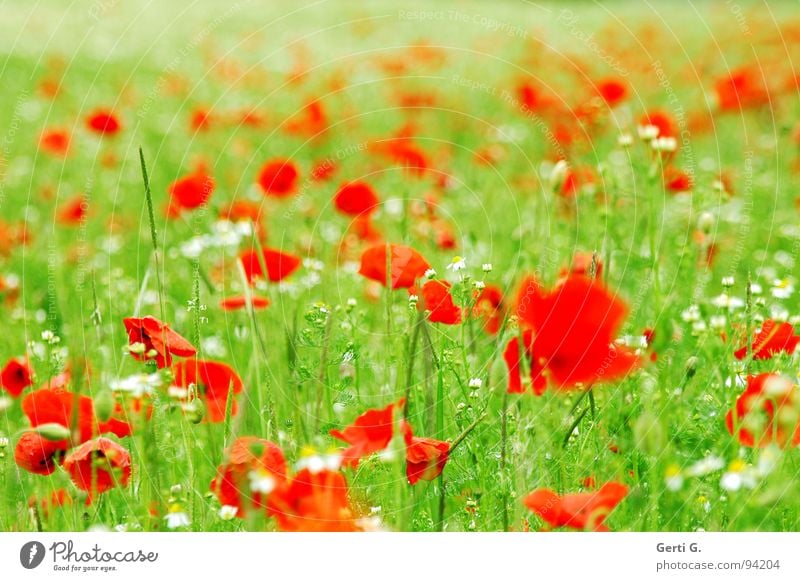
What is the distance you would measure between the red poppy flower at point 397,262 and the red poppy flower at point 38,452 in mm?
595

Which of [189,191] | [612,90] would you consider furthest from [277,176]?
[612,90]

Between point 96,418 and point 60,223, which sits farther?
point 60,223

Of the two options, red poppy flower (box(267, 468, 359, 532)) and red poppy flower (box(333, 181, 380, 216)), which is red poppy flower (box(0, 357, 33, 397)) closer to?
red poppy flower (box(267, 468, 359, 532))

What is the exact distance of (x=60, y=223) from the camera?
384 cm

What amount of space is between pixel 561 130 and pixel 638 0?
335 inches

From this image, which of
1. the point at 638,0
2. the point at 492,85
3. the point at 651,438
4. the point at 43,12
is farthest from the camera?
the point at 638,0

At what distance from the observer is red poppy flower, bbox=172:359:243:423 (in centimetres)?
171

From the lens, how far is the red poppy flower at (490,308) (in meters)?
2.13

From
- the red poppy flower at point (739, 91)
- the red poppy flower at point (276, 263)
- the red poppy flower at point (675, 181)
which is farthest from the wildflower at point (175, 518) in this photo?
the red poppy flower at point (739, 91)

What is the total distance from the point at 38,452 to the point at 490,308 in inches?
38.0
